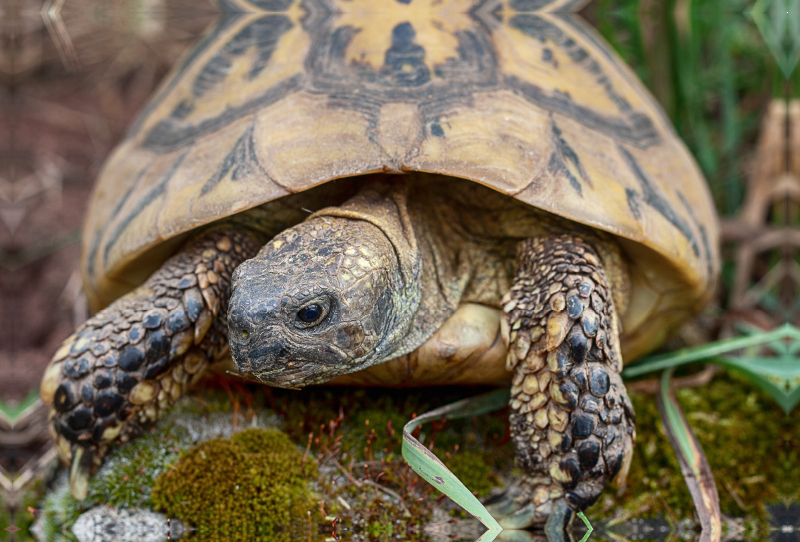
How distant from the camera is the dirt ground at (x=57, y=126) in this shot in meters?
4.07

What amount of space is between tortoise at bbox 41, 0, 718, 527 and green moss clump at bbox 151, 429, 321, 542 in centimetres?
28

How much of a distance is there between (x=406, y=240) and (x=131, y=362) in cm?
102

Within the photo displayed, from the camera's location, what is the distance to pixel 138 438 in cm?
240

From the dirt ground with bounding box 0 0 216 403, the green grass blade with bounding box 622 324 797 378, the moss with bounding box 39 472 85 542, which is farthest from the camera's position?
the dirt ground with bounding box 0 0 216 403

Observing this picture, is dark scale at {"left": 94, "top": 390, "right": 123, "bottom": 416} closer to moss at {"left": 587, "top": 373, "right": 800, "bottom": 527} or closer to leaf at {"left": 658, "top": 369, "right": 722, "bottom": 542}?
moss at {"left": 587, "top": 373, "right": 800, "bottom": 527}

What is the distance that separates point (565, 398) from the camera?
2.06 meters

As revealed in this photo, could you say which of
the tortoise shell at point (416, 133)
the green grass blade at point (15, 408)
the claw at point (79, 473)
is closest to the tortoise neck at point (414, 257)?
the tortoise shell at point (416, 133)

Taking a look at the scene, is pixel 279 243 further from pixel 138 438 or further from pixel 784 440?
pixel 784 440

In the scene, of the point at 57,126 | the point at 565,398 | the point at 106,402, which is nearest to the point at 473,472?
the point at 565,398

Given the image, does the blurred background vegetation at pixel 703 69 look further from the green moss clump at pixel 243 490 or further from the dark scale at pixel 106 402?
the dark scale at pixel 106 402

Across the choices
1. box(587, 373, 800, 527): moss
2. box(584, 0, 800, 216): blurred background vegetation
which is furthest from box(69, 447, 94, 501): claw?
box(584, 0, 800, 216): blurred background vegetation

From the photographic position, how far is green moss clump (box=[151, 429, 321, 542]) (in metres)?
2.11

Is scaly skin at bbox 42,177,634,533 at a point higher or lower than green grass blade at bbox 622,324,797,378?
higher

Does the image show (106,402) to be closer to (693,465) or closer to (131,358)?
(131,358)
